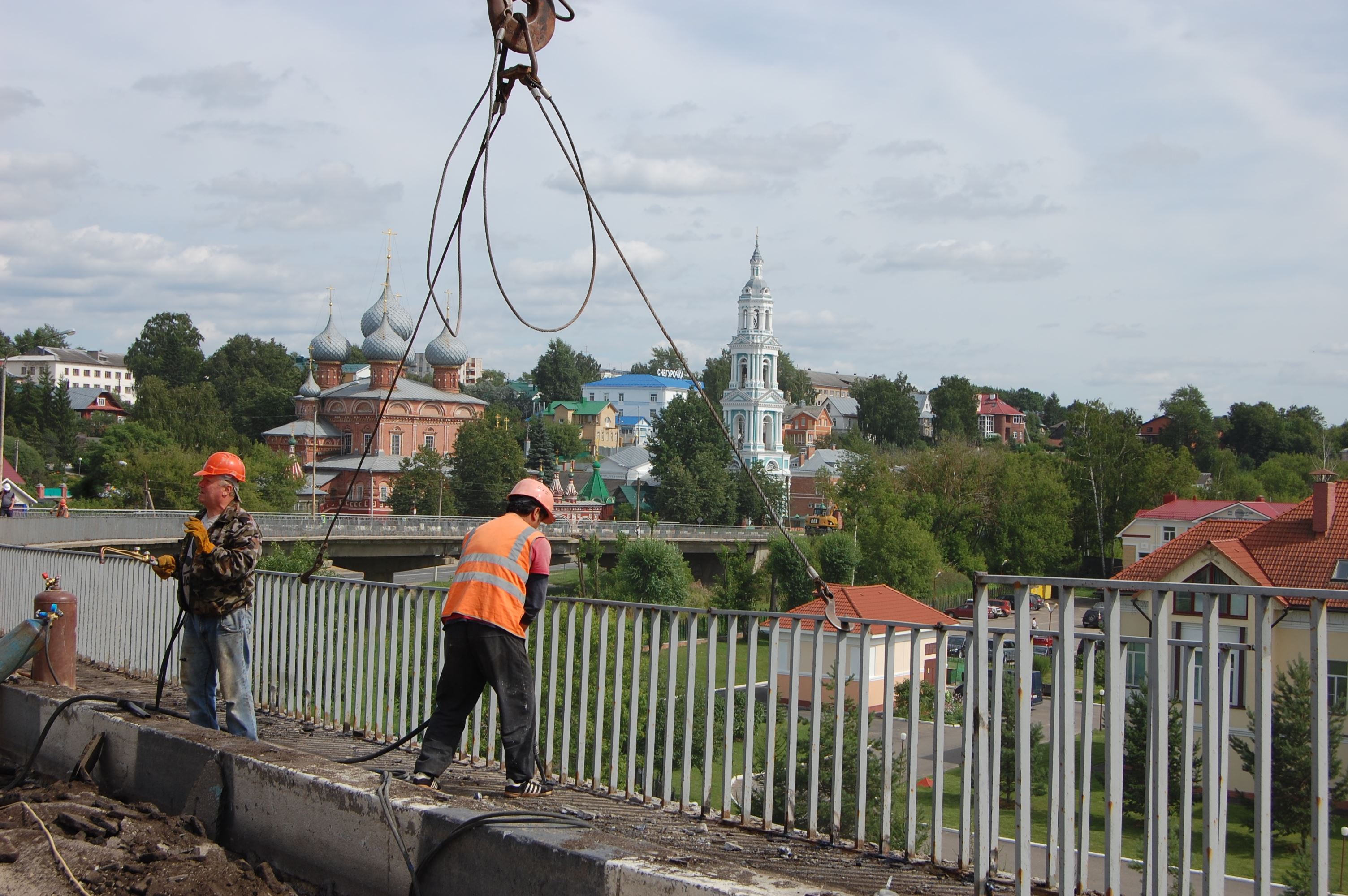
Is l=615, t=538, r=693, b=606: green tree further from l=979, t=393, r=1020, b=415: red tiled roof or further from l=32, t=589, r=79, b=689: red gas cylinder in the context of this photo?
l=979, t=393, r=1020, b=415: red tiled roof

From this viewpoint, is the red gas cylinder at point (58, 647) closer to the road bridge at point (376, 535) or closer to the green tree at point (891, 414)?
the road bridge at point (376, 535)

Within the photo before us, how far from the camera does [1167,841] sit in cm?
394

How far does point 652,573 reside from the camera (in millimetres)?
59719

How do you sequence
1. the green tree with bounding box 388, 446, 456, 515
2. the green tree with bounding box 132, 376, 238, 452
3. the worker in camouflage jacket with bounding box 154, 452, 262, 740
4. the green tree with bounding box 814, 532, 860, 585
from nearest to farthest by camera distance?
the worker in camouflage jacket with bounding box 154, 452, 262, 740, the green tree with bounding box 814, 532, 860, 585, the green tree with bounding box 388, 446, 456, 515, the green tree with bounding box 132, 376, 238, 452

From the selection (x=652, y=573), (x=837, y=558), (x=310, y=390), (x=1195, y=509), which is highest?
(x=310, y=390)

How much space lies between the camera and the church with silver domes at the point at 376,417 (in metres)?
86.9

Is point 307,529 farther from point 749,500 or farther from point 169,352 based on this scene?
point 169,352

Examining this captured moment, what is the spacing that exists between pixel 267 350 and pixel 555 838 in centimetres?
13652

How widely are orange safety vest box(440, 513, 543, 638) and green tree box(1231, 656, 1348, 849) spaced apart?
3.23 meters

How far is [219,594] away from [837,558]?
194ft

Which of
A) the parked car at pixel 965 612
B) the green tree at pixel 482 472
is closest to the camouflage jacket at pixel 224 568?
the parked car at pixel 965 612

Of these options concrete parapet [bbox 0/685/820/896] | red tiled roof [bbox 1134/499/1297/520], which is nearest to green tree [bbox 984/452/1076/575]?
red tiled roof [bbox 1134/499/1297/520]

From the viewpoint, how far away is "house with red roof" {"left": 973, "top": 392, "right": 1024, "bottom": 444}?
6895 inches

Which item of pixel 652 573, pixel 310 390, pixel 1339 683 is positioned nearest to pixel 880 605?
pixel 1339 683
